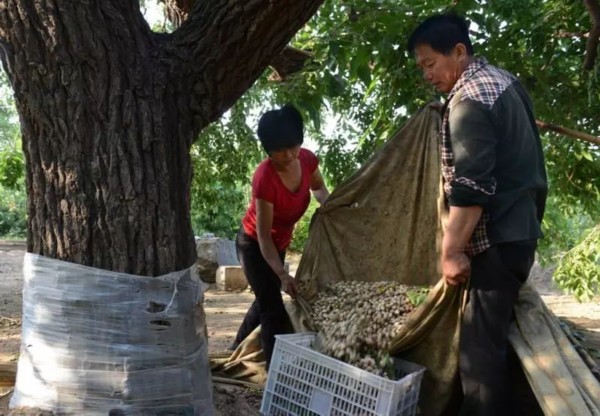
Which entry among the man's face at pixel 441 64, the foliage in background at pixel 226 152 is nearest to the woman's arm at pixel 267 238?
the man's face at pixel 441 64

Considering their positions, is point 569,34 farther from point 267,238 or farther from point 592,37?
point 267,238

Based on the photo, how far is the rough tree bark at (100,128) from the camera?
2500 millimetres

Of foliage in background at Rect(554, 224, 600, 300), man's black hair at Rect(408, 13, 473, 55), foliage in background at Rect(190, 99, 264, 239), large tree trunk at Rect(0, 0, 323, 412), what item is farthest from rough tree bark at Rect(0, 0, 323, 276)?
foliage in background at Rect(554, 224, 600, 300)

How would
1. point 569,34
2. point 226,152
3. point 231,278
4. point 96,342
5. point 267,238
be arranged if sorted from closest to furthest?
point 96,342
point 267,238
point 569,34
point 226,152
point 231,278

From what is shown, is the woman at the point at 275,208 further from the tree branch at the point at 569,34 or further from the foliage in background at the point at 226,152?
the foliage in background at the point at 226,152

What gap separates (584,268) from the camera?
6.05m

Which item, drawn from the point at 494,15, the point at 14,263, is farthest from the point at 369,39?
the point at 14,263

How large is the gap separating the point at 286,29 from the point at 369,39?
1.60 meters

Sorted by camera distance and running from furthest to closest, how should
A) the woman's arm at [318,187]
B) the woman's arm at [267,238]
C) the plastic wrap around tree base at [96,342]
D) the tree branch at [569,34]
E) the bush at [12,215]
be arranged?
the bush at [12,215] → the tree branch at [569,34] → the woman's arm at [318,187] → the woman's arm at [267,238] → the plastic wrap around tree base at [96,342]

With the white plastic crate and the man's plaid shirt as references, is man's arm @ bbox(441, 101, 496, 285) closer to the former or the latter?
the man's plaid shirt

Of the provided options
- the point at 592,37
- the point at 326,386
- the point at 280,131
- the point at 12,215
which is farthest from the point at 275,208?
the point at 12,215

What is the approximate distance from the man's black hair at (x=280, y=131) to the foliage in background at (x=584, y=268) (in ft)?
12.4

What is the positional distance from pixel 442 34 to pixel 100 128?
147 centimetres

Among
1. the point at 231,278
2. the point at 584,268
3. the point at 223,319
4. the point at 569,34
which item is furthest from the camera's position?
the point at 231,278
